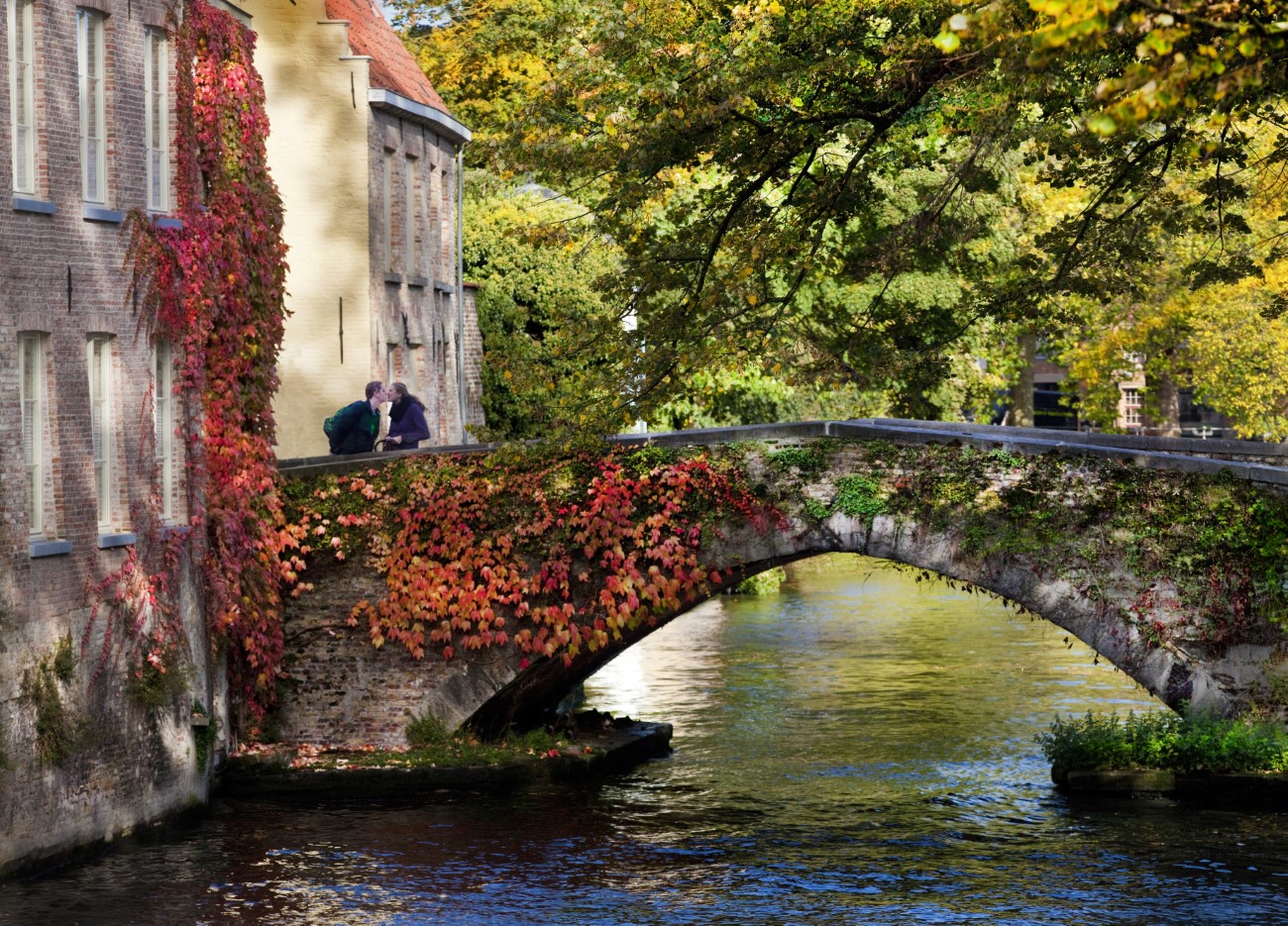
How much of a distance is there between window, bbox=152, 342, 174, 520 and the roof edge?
9740 millimetres

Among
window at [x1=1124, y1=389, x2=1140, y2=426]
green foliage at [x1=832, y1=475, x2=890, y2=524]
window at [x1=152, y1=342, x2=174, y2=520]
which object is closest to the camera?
window at [x1=152, y1=342, x2=174, y2=520]

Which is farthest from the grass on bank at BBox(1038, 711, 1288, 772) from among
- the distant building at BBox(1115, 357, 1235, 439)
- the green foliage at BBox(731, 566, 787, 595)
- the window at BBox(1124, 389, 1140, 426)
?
the window at BBox(1124, 389, 1140, 426)

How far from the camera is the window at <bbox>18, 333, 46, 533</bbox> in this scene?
1534cm

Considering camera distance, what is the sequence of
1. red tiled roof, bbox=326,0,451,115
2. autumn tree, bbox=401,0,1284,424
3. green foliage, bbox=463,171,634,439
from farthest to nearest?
green foliage, bbox=463,171,634,439
red tiled roof, bbox=326,0,451,115
autumn tree, bbox=401,0,1284,424

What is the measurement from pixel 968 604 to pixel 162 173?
22.2m

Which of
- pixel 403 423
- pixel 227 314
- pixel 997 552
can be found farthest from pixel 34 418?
pixel 997 552

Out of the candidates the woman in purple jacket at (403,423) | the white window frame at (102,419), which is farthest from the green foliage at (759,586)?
the white window frame at (102,419)

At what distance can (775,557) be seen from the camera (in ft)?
61.9

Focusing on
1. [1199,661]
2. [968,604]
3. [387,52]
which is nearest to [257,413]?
[1199,661]

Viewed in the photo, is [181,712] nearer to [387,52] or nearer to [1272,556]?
[1272,556]

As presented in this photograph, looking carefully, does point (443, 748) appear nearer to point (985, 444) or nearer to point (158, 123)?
point (985, 444)

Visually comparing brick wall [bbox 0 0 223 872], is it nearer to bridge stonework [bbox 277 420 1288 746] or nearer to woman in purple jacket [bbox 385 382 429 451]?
bridge stonework [bbox 277 420 1288 746]

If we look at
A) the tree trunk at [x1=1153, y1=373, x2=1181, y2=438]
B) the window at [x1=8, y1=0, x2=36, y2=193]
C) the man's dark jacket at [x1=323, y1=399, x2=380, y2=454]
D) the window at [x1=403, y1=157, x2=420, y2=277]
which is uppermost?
the window at [x1=403, y1=157, x2=420, y2=277]

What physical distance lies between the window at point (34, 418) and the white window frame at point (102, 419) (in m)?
0.83
